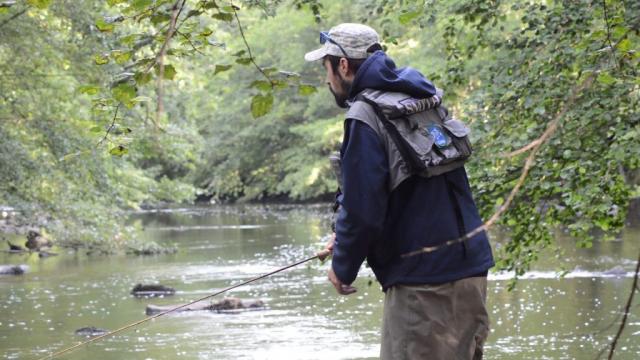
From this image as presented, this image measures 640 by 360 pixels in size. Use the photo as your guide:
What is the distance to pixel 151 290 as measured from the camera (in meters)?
16.0

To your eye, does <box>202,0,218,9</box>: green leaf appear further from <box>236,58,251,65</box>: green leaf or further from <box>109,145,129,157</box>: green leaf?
<box>109,145,129,157</box>: green leaf

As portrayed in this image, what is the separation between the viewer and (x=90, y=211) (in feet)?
54.8

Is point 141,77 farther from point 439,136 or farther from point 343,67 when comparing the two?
point 439,136

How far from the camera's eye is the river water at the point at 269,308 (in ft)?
36.4

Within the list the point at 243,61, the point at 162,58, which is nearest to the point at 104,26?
the point at 243,61

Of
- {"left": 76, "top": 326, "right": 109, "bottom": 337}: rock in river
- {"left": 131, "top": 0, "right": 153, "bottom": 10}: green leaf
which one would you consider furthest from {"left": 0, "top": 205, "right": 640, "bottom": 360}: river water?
{"left": 131, "top": 0, "right": 153, "bottom": 10}: green leaf

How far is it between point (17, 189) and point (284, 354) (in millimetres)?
5655

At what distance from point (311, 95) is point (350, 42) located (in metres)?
2.62

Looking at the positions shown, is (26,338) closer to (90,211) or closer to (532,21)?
(90,211)

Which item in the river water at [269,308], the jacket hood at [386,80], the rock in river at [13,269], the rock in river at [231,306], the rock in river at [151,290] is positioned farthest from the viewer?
the rock in river at [13,269]

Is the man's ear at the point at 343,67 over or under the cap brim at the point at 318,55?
under

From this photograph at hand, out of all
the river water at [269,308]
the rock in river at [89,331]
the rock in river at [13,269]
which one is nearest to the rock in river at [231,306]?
the river water at [269,308]

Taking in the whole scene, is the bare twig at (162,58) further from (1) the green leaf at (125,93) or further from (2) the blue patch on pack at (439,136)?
(2) the blue patch on pack at (439,136)

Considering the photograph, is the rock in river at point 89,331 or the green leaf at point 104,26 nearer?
the green leaf at point 104,26
